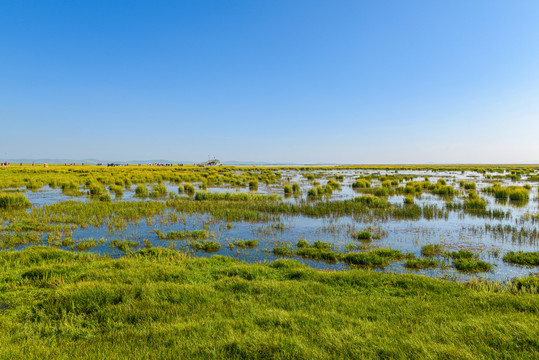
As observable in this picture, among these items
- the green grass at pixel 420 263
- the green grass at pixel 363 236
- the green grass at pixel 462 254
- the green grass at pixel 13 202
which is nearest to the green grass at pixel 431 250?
the green grass at pixel 462 254

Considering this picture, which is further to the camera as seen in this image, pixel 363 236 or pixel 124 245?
pixel 363 236

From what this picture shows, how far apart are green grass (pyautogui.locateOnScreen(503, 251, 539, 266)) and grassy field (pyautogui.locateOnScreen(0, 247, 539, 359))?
332 cm

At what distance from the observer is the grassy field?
4000mm

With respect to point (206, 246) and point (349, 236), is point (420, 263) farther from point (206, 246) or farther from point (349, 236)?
point (206, 246)

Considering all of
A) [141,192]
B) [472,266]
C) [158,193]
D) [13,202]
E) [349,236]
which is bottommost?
[349,236]

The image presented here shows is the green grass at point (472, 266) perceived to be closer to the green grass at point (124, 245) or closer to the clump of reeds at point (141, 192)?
the green grass at point (124, 245)

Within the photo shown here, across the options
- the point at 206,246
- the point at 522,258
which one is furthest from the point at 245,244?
the point at 522,258

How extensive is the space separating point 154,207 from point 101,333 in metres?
15.9

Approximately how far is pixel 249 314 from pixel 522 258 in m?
10.5

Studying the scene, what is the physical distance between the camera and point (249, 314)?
522cm

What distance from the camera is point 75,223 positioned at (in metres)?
15.0

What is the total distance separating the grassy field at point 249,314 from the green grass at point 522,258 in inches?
131

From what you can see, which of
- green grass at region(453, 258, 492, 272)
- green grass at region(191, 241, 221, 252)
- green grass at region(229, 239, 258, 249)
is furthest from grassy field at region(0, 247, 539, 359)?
green grass at region(229, 239, 258, 249)

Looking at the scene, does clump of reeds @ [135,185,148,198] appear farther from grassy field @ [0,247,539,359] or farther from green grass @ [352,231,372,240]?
green grass @ [352,231,372,240]
